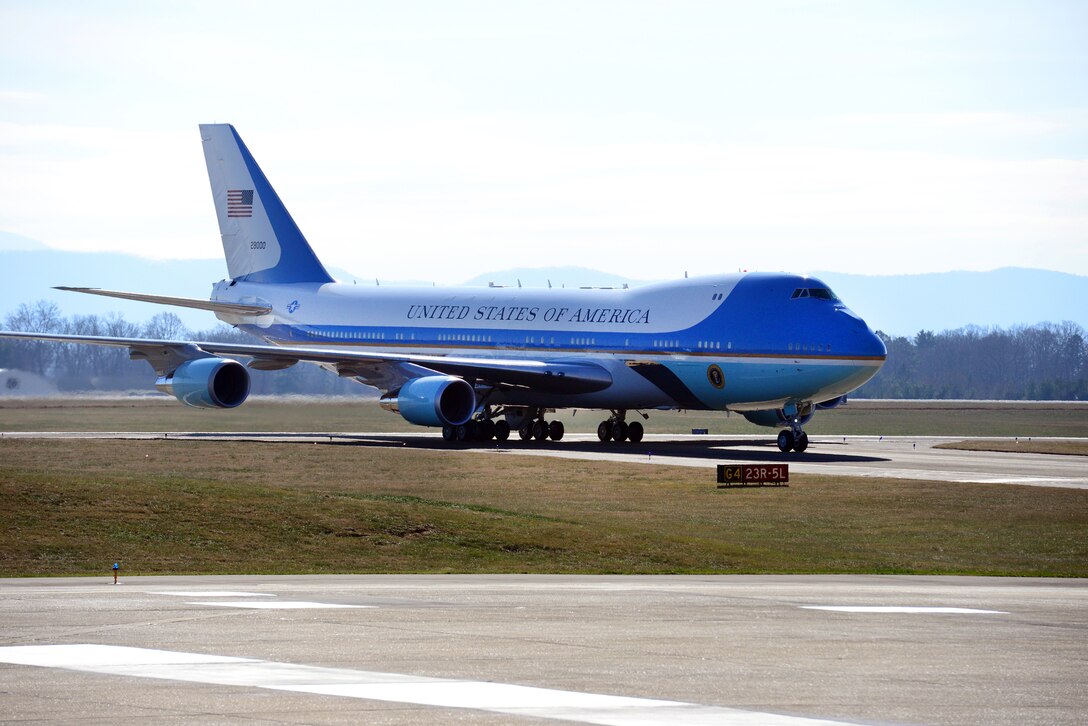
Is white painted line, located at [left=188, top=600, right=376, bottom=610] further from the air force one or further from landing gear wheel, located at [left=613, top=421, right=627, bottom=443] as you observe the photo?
landing gear wheel, located at [left=613, top=421, right=627, bottom=443]

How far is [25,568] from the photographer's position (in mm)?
23812

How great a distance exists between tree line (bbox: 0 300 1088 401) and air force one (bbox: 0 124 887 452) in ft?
30.6

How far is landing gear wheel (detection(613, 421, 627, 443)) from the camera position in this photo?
57906 millimetres

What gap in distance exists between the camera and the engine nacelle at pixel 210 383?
173ft

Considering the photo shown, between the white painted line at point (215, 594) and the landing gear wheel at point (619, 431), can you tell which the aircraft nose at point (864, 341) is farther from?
the white painted line at point (215, 594)

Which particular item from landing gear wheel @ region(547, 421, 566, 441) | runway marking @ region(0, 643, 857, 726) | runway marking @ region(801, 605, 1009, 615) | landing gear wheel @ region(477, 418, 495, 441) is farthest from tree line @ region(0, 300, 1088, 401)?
runway marking @ region(0, 643, 857, 726)

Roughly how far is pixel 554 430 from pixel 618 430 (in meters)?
2.30

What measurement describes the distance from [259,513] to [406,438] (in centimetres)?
2905

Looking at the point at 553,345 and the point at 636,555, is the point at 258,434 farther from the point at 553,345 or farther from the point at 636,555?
the point at 636,555

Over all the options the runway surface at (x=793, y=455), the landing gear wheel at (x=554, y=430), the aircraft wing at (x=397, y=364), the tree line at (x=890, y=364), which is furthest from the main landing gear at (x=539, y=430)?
the tree line at (x=890, y=364)

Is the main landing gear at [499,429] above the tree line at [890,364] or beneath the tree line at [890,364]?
beneath

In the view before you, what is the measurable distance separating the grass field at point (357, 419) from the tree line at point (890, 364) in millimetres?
1878

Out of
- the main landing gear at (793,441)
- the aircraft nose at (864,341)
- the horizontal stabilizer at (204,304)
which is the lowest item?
the main landing gear at (793,441)

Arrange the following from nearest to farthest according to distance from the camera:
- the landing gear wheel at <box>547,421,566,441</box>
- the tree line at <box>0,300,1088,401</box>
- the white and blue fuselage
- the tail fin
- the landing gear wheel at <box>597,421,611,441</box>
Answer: the white and blue fuselage < the landing gear wheel at <box>597,421,611,441</box> < the landing gear wheel at <box>547,421,566,441</box> < the tail fin < the tree line at <box>0,300,1088,401</box>
